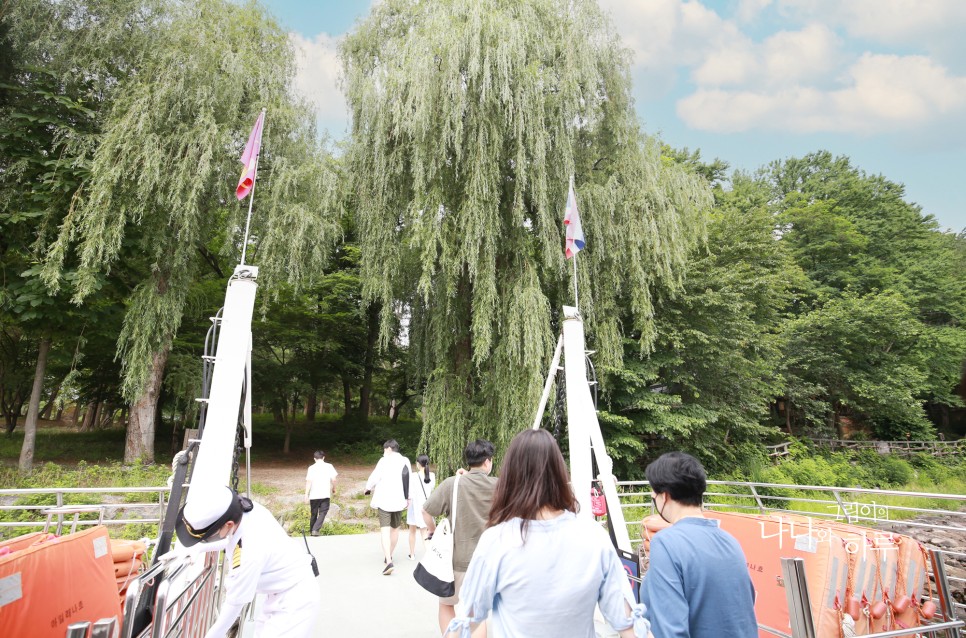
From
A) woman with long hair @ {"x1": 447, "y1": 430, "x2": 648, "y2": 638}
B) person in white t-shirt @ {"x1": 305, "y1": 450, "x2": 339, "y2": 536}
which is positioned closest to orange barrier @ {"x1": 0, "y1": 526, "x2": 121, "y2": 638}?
woman with long hair @ {"x1": 447, "y1": 430, "x2": 648, "y2": 638}

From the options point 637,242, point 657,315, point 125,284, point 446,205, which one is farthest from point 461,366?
point 125,284

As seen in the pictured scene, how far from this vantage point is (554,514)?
66.6 inches

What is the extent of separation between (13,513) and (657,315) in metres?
14.0

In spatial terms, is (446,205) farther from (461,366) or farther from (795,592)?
(795,592)

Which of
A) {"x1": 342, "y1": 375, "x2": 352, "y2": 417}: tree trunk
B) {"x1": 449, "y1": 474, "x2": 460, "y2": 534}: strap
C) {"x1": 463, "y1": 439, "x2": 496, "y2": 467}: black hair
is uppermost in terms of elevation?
{"x1": 342, "y1": 375, "x2": 352, "y2": 417}: tree trunk

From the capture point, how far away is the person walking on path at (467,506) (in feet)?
10.5

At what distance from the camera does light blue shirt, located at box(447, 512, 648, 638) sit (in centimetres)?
158

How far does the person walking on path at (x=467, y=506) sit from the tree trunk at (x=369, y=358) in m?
18.1

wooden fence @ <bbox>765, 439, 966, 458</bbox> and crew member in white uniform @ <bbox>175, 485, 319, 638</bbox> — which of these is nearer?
crew member in white uniform @ <bbox>175, 485, 319, 638</bbox>

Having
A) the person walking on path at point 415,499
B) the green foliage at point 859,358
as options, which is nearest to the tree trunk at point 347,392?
the person walking on path at point 415,499

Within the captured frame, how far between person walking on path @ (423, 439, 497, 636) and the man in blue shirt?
4.89 feet

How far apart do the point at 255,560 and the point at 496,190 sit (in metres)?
8.39

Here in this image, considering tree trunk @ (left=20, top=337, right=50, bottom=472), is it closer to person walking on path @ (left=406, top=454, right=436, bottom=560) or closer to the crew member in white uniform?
person walking on path @ (left=406, top=454, right=436, bottom=560)

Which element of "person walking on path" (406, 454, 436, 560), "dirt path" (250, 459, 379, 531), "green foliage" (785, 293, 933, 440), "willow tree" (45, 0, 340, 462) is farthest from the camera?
"green foliage" (785, 293, 933, 440)
